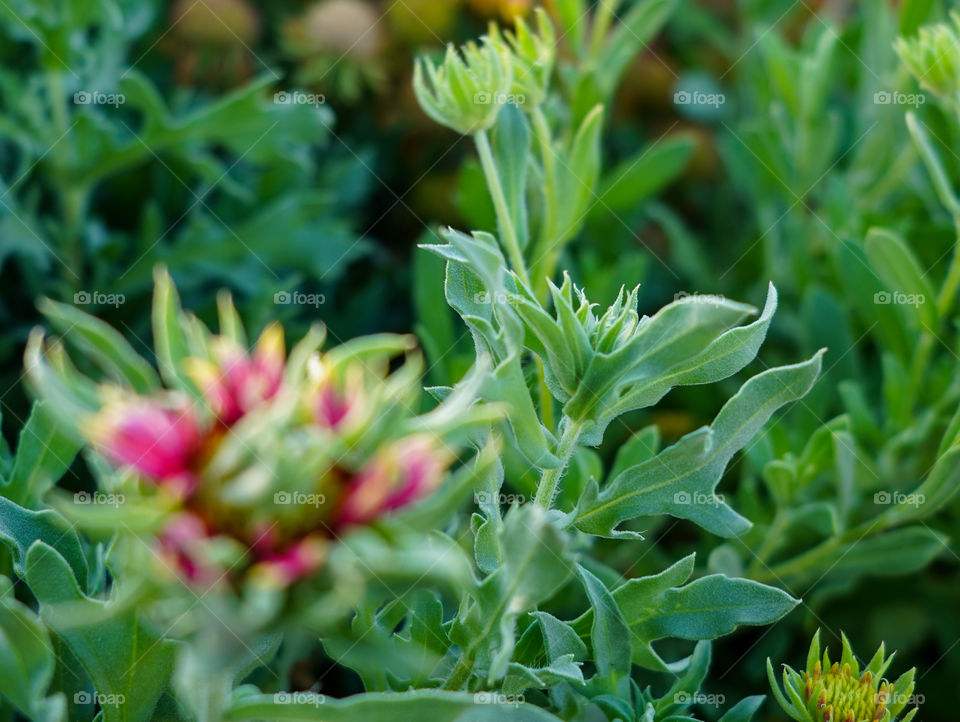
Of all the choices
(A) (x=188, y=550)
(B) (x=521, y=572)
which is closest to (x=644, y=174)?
(B) (x=521, y=572)

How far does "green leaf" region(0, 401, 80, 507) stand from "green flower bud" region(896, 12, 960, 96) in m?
0.62

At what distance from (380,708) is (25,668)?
0.16 metres

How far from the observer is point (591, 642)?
566 mm

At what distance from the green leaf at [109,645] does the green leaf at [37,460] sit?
0.10 m

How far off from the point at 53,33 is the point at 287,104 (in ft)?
0.67

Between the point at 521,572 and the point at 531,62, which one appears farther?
the point at 531,62

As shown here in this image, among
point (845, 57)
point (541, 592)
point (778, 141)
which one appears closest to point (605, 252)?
point (778, 141)

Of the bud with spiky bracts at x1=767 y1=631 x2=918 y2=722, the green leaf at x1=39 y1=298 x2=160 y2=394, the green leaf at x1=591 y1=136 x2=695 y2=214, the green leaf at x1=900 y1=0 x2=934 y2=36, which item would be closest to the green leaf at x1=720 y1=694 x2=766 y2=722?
the bud with spiky bracts at x1=767 y1=631 x2=918 y2=722

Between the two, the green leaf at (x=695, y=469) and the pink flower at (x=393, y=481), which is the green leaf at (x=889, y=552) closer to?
the green leaf at (x=695, y=469)

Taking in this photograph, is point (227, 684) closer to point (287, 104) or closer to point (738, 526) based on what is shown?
point (738, 526)

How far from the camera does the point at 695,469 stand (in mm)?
542

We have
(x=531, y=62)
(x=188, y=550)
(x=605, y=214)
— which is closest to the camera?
(x=188, y=550)

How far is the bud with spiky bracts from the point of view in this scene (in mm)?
567

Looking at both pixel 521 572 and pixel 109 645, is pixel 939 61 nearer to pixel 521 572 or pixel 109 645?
pixel 521 572
